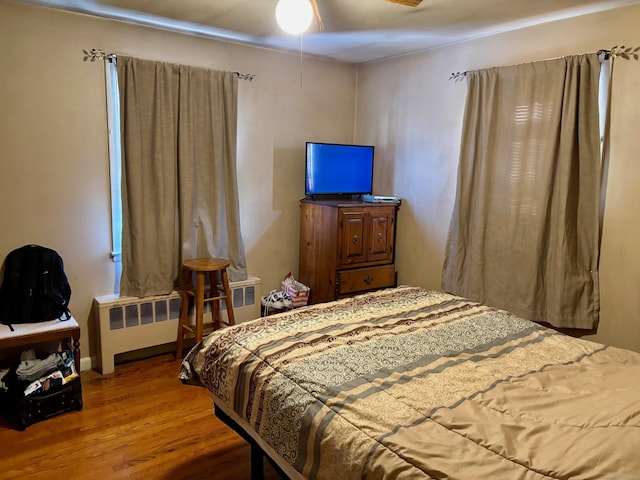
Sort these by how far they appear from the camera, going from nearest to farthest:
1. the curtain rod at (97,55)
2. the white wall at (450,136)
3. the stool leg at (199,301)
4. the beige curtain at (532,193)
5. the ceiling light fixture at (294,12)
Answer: the ceiling light fixture at (294,12)
the white wall at (450,136)
the beige curtain at (532,193)
the curtain rod at (97,55)
the stool leg at (199,301)

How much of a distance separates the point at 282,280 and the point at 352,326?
2.20 metres

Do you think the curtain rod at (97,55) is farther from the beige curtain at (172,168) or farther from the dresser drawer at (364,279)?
the dresser drawer at (364,279)

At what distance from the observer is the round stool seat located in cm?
329

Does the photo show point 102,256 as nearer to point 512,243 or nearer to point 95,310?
point 95,310

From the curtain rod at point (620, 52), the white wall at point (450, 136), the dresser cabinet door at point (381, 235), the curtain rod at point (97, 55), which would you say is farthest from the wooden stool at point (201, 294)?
the curtain rod at point (620, 52)

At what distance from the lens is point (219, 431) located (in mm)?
2594

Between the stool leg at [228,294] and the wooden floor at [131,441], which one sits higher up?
the stool leg at [228,294]

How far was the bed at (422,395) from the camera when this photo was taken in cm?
124

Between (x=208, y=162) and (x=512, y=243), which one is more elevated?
(x=208, y=162)

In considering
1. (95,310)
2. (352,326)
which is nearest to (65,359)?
(95,310)

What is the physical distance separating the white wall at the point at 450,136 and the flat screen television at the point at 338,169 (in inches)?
6.7

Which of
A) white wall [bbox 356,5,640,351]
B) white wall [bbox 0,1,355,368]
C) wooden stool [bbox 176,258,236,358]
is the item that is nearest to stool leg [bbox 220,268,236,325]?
wooden stool [bbox 176,258,236,358]

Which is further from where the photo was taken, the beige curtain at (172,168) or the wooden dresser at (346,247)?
the wooden dresser at (346,247)

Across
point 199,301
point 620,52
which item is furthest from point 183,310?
point 620,52
